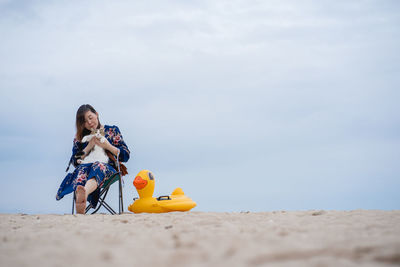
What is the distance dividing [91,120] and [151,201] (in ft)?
4.84

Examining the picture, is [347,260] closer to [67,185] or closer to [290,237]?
[290,237]

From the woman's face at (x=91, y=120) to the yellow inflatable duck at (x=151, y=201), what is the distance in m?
0.99

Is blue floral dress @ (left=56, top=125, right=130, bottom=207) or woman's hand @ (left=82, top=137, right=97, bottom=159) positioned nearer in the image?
blue floral dress @ (left=56, top=125, right=130, bottom=207)

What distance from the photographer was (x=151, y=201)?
5180 mm

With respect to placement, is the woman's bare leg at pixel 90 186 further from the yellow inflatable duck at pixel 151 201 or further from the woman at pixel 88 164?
the yellow inflatable duck at pixel 151 201

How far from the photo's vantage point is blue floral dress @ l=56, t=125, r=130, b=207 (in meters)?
4.87

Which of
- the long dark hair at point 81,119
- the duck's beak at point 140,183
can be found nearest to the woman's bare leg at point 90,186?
the duck's beak at point 140,183

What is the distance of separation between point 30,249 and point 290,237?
156cm

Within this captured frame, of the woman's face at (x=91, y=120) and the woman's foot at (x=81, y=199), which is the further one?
the woman's face at (x=91, y=120)

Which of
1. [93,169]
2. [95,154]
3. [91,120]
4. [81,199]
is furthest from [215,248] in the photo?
[91,120]

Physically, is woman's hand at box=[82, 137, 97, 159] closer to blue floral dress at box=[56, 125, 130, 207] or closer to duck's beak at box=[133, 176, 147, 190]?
blue floral dress at box=[56, 125, 130, 207]

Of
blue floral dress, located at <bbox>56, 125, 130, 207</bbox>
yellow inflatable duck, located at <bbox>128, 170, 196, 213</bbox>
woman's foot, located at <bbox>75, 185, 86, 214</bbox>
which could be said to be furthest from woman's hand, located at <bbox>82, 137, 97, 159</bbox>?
yellow inflatable duck, located at <bbox>128, 170, 196, 213</bbox>

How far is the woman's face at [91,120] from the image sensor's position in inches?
204

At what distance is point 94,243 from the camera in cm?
217
